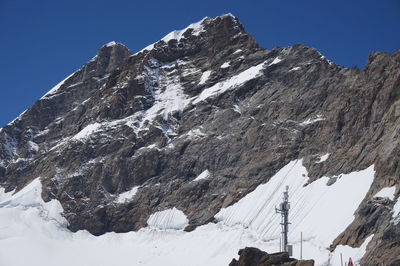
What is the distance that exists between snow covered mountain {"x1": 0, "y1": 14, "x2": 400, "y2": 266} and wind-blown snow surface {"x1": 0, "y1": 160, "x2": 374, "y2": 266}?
257 millimetres

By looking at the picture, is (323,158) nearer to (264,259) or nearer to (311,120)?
(311,120)

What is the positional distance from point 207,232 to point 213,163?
17330 millimetres

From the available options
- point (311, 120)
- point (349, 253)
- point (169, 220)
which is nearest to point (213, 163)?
point (169, 220)

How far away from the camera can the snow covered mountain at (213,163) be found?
10456 cm

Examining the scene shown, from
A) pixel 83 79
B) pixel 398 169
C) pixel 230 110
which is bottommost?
pixel 398 169

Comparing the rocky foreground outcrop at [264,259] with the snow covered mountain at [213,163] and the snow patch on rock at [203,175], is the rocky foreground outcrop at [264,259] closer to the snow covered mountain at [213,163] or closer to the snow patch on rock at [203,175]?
the snow covered mountain at [213,163]

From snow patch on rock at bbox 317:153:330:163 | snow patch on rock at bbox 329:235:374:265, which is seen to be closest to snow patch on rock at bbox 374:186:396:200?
snow patch on rock at bbox 329:235:374:265

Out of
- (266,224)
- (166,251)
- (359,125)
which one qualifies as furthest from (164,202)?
(359,125)

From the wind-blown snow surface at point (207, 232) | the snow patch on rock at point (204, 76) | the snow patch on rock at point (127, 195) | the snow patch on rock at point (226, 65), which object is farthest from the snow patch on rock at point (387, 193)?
the snow patch on rock at point (204, 76)

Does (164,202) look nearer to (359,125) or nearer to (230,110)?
(230,110)

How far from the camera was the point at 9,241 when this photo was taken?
5389 inches

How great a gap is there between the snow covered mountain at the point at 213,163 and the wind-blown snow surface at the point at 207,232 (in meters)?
0.26

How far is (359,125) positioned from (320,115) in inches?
466

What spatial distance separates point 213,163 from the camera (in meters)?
135
